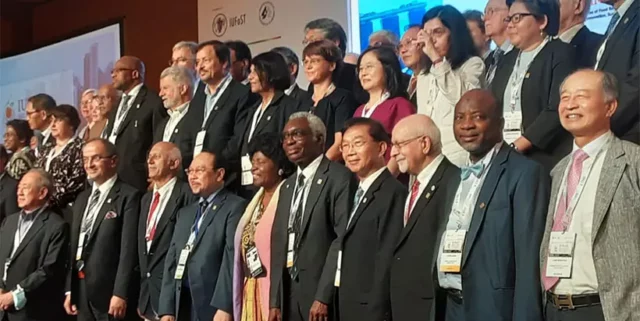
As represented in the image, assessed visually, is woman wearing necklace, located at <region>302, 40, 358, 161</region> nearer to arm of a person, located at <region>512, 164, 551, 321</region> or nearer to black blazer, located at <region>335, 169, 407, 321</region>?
black blazer, located at <region>335, 169, 407, 321</region>

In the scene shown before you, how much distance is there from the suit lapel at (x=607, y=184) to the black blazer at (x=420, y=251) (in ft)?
2.20

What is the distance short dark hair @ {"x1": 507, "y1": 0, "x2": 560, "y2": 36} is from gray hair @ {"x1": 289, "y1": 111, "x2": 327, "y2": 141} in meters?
1.16

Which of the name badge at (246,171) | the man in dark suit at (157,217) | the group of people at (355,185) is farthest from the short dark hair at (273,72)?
the man in dark suit at (157,217)

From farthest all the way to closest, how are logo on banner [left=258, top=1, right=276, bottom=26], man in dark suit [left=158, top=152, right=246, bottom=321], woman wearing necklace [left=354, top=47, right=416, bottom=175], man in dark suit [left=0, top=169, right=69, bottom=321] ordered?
logo on banner [left=258, top=1, right=276, bottom=26] < man in dark suit [left=0, top=169, right=69, bottom=321] < man in dark suit [left=158, top=152, right=246, bottom=321] < woman wearing necklace [left=354, top=47, right=416, bottom=175]

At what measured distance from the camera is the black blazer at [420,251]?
11.4 ft

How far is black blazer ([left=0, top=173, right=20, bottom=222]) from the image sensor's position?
634 centimetres

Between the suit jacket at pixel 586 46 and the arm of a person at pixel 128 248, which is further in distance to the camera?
the arm of a person at pixel 128 248

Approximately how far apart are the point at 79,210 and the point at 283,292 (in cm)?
195

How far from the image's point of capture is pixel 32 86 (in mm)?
9211

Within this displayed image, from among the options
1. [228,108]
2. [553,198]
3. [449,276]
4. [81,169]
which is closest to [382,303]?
[449,276]

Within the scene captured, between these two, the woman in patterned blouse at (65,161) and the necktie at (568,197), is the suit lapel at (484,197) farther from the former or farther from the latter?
the woman in patterned blouse at (65,161)

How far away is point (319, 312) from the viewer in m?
3.82

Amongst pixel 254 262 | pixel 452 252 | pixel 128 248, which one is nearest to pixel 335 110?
pixel 254 262

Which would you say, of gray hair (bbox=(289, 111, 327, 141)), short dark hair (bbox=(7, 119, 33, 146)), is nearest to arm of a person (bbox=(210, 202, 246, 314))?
gray hair (bbox=(289, 111, 327, 141))
